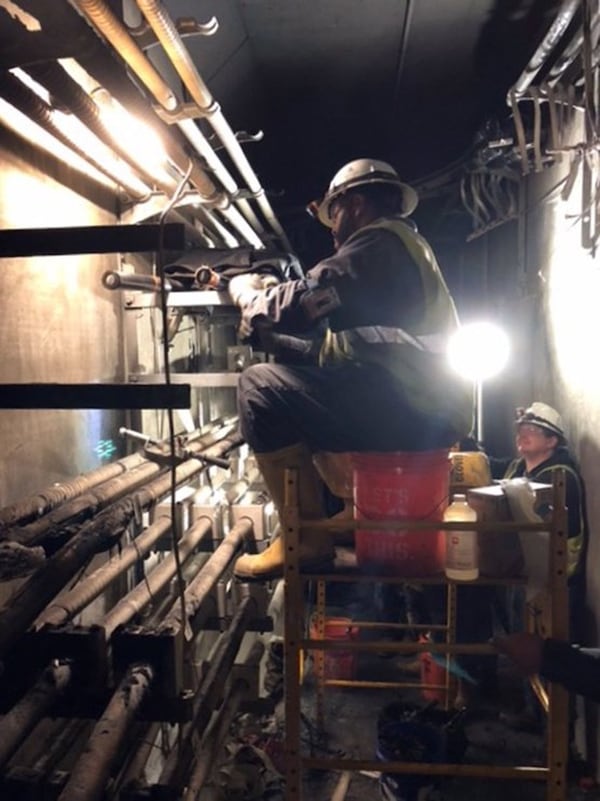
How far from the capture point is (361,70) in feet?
12.2

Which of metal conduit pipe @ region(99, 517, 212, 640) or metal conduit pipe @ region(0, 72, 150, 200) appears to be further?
metal conduit pipe @ region(99, 517, 212, 640)

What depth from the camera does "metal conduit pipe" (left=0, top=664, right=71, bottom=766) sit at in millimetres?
1117

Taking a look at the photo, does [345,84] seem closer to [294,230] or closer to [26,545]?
[294,230]

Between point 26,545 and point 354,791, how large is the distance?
6.96 feet

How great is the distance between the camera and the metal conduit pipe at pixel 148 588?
167cm

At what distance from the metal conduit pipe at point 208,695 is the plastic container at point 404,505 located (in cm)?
68

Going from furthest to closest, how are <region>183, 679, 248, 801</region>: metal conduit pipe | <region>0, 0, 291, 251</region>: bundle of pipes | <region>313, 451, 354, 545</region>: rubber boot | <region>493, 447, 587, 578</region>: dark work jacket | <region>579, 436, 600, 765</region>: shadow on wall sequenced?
<region>493, 447, 587, 578</region>: dark work jacket
<region>579, 436, 600, 765</region>: shadow on wall
<region>313, 451, 354, 545</region>: rubber boot
<region>183, 679, 248, 801</region>: metal conduit pipe
<region>0, 0, 291, 251</region>: bundle of pipes

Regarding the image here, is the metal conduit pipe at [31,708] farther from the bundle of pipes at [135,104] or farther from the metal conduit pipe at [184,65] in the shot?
the metal conduit pipe at [184,65]

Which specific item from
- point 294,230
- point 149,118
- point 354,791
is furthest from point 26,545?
point 294,230

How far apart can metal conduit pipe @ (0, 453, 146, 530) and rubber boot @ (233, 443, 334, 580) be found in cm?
59

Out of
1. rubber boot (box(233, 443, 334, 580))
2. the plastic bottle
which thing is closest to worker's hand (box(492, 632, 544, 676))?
the plastic bottle

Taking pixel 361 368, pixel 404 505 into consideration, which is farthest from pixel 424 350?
pixel 404 505

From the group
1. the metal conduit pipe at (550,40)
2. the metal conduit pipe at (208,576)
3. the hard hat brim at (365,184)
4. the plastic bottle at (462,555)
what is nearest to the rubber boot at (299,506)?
the metal conduit pipe at (208,576)

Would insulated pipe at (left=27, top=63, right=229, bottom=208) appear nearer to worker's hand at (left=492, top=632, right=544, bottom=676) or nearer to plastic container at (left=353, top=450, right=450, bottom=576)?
plastic container at (left=353, top=450, right=450, bottom=576)
